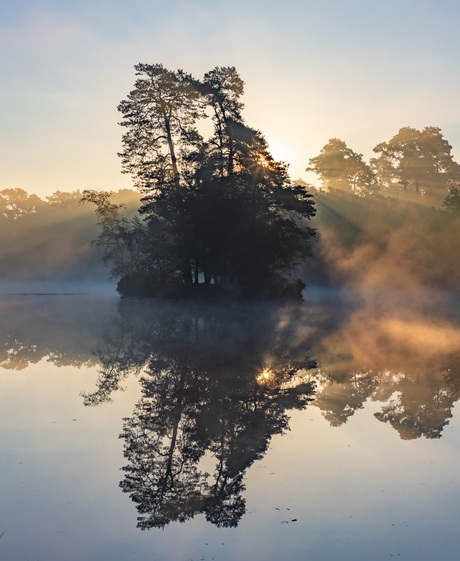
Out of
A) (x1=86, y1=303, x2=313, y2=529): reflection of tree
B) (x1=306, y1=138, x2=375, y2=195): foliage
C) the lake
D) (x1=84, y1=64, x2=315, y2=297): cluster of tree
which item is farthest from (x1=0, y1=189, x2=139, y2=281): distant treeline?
the lake

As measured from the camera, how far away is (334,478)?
7.46 m

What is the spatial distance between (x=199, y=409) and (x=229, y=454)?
2769 mm

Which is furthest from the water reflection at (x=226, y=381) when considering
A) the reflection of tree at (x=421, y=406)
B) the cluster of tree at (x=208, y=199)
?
the cluster of tree at (x=208, y=199)

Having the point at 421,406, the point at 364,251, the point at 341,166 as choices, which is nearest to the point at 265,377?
the point at 421,406

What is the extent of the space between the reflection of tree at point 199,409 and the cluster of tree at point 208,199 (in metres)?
21.1

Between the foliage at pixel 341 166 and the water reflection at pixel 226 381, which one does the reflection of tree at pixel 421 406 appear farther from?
the foliage at pixel 341 166

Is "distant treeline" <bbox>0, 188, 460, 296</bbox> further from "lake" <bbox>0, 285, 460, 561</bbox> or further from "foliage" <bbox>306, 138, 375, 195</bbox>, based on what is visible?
"lake" <bbox>0, 285, 460, 561</bbox>

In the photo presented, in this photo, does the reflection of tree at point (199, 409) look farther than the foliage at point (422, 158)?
No

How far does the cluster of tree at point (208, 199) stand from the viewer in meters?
44.7

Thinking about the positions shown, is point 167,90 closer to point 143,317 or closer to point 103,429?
point 143,317

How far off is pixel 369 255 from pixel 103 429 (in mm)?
71031

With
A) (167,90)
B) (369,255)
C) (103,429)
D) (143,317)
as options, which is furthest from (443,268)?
(103,429)

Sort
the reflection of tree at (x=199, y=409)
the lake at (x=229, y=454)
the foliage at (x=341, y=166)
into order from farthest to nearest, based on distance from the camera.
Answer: the foliage at (x=341, y=166) → the reflection of tree at (x=199, y=409) → the lake at (x=229, y=454)

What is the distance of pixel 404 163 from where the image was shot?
380ft
